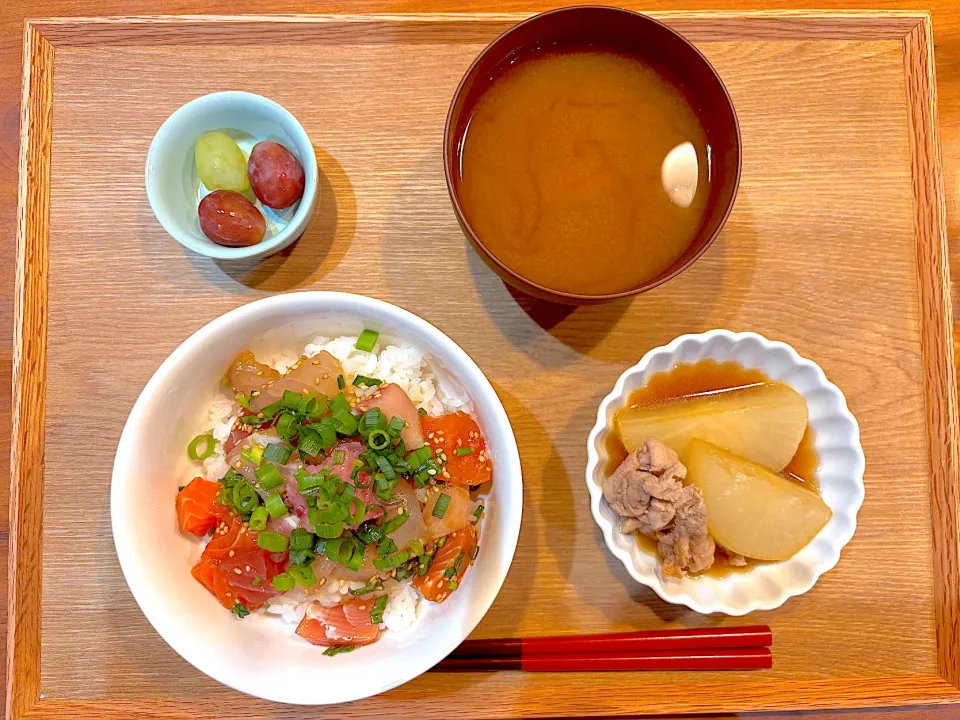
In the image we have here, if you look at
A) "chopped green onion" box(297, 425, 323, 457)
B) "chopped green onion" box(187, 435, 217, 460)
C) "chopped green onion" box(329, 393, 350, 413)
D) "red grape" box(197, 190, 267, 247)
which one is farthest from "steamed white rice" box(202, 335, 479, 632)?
"red grape" box(197, 190, 267, 247)

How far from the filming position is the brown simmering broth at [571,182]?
1934 mm

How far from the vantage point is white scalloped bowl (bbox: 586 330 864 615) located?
78.0 inches

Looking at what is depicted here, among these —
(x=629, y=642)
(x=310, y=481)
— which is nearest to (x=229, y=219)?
(x=310, y=481)

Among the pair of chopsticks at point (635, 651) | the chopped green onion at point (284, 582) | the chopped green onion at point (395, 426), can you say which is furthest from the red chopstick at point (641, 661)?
the chopped green onion at point (395, 426)

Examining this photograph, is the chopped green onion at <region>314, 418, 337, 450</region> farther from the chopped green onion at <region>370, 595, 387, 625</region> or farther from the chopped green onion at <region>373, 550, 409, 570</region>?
the chopped green onion at <region>370, 595, 387, 625</region>

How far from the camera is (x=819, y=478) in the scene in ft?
6.89

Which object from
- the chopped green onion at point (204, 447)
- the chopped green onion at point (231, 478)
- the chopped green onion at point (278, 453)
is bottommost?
the chopped green onion at point (231, 478)

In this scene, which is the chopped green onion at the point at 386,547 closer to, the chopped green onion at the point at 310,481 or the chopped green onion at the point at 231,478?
the chopped green onion at the point at 310,481

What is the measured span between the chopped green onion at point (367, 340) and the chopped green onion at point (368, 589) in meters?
0.66

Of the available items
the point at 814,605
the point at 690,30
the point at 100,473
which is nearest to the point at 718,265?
the point at 690,30

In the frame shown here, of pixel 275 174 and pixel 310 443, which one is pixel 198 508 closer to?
pixel 310 443

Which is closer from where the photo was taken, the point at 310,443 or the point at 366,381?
the point at 310,443

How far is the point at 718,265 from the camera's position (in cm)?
223

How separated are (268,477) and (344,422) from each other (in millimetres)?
245
